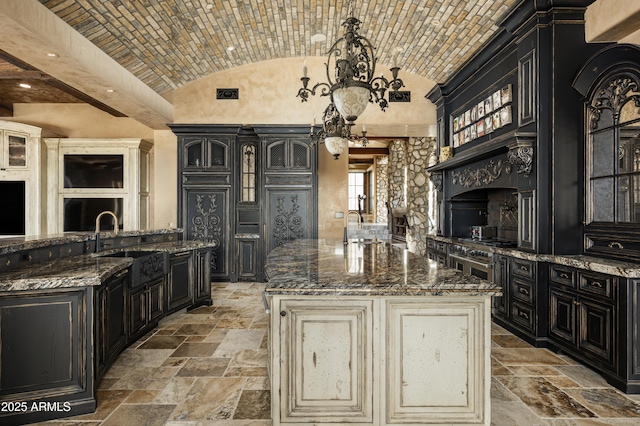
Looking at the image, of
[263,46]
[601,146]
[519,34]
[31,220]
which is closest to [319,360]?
[601,146]

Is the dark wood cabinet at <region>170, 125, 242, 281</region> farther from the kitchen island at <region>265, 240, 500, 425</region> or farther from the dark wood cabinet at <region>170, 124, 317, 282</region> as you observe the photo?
the kitchen island at <region>265, 240, 500, 425</region>

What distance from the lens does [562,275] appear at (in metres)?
3.33

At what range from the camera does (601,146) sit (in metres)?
3.33

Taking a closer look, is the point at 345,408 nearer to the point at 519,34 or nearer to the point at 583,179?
the point at 583,179

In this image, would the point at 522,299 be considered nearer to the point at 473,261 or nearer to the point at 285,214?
the point at 473,261

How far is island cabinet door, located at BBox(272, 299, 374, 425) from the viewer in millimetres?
2016

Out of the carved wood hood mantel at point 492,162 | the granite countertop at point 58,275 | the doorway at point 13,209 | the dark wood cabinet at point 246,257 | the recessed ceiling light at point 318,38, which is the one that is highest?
the recessed ceiling light at point 318,38

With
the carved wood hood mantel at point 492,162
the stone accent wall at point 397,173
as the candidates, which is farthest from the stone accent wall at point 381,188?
the carved wood hood mantel at point 492,162

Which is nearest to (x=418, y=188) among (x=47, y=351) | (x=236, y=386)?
(x=236, y=386)

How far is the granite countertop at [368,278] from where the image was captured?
2.00 metres

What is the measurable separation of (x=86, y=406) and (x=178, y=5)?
4.34 m

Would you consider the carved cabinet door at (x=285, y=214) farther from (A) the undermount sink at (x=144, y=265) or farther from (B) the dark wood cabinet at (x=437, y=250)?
(A) the undermount sink at (x=144, y=265)

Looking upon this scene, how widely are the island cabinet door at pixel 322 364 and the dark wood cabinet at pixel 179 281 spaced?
2.74 m

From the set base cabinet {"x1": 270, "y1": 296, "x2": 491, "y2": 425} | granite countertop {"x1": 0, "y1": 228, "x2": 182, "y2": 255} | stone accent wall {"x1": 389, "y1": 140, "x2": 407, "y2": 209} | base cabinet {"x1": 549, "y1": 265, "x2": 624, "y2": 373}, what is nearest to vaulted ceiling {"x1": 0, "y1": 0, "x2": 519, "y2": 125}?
granite countertop {"x1": 0, "y1": 228, "x2": 182, "y2": 255}
